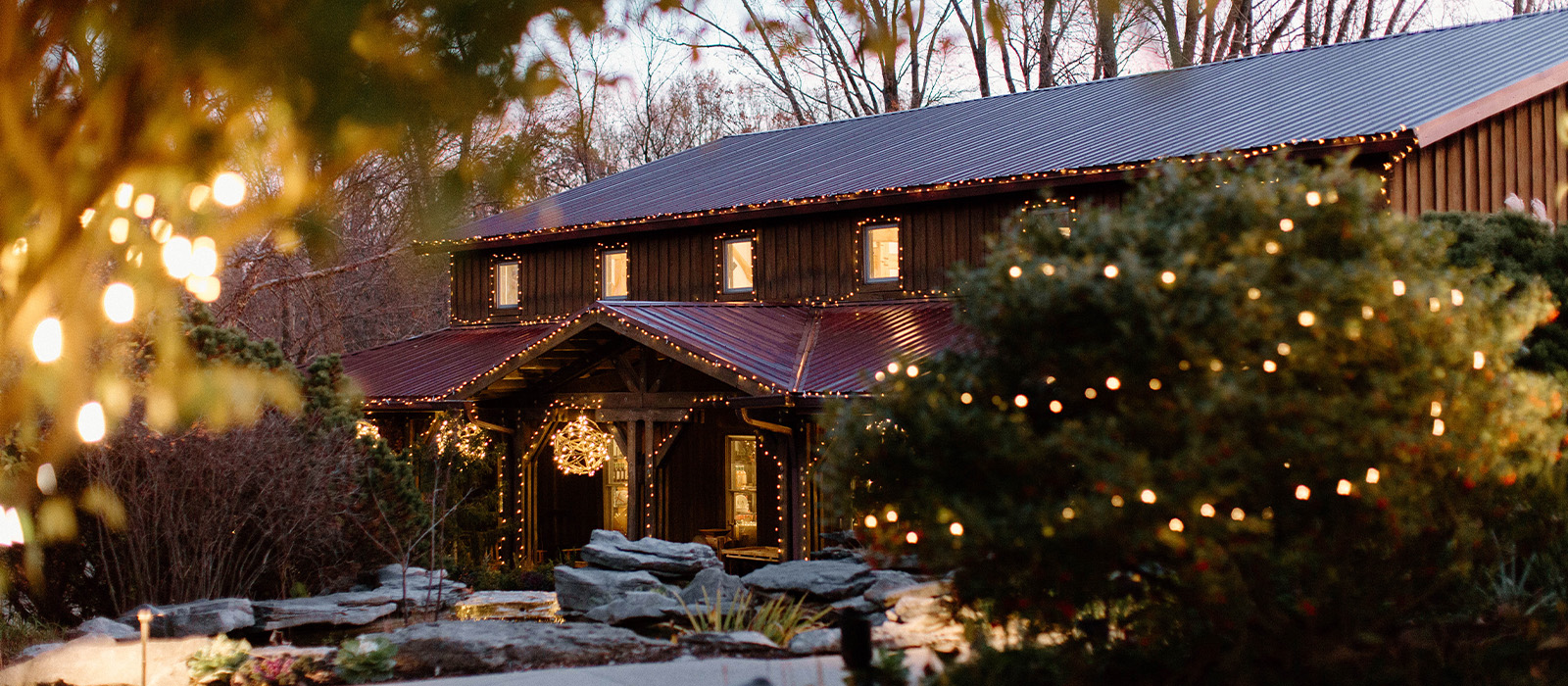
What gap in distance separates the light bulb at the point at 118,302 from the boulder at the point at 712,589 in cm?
653

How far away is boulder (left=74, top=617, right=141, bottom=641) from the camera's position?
9.70m

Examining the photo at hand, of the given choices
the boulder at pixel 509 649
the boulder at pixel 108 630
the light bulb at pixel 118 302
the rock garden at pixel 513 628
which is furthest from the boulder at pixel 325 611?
the light bulb at pixel 118 302

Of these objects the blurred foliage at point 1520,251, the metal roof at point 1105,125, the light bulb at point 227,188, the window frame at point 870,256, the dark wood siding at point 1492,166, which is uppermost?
the metal roof at point 1105,125

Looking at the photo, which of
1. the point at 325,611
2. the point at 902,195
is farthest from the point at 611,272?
the point at 325,611

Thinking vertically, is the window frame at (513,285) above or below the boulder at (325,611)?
above

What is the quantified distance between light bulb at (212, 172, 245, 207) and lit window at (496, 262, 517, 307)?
17.6 meters

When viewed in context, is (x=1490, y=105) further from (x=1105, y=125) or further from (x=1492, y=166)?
(x=1105, y=125)

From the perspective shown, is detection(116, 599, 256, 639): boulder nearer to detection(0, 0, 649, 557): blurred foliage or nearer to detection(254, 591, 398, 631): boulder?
detection(254, 591, 398, 631): boulder

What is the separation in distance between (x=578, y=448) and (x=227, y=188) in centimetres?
1343

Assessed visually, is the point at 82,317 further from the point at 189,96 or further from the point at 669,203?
the point at 669,203

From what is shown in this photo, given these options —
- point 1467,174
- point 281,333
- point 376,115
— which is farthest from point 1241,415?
point 281,333

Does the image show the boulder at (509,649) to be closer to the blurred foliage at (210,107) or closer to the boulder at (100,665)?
the boulder at (100,665)

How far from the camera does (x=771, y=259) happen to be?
62.0ft

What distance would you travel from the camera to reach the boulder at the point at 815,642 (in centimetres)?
915
